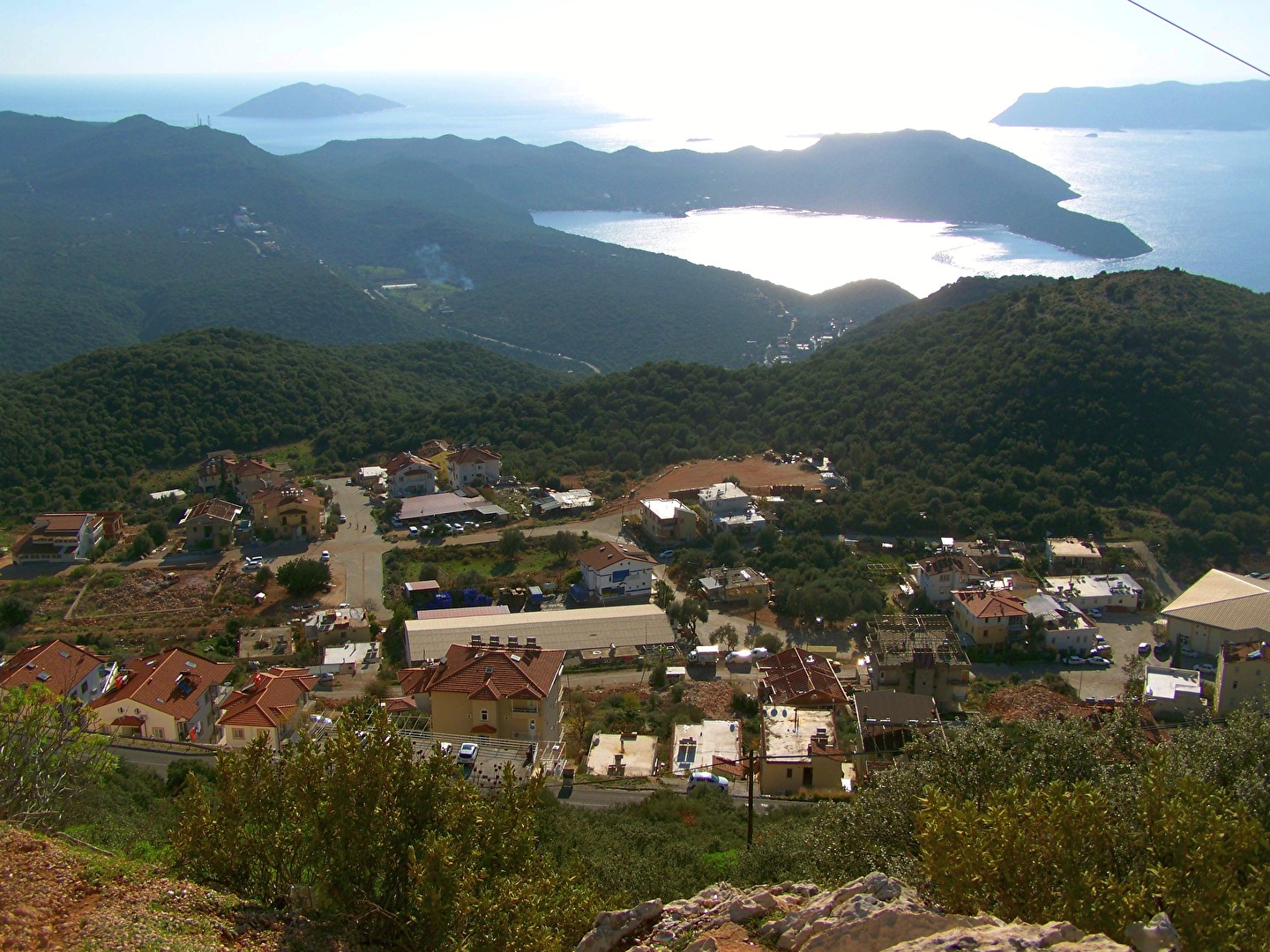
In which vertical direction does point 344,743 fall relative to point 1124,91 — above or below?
below

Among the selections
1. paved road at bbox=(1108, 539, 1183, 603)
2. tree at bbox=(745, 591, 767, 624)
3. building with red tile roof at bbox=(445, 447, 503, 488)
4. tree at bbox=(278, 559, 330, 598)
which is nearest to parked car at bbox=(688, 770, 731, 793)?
tree at bbox=(745, 591, 767, 624)

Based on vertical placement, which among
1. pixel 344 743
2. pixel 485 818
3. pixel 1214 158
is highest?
pixel 1214 158

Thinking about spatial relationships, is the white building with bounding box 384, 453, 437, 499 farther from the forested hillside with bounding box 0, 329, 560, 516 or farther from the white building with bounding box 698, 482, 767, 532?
the white building with bounding box 698, 482, 767, 532

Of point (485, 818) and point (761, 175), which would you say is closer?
point (485, 818)

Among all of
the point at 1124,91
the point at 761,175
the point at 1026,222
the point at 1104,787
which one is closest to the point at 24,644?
the point at 1104,787

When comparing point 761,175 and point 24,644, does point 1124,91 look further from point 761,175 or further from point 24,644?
point 24,644

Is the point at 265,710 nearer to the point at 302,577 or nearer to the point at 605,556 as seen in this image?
the point at 302,577

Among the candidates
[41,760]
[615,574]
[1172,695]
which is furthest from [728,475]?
[41,760]
